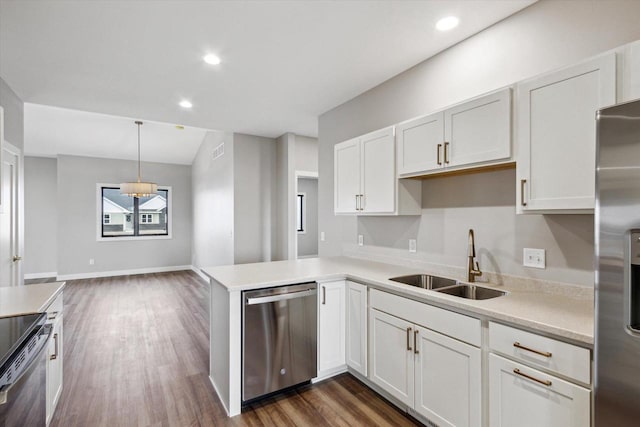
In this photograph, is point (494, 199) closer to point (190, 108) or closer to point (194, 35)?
point (194, 35)

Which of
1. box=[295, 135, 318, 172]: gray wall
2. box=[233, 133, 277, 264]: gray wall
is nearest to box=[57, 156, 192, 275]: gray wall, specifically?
box=[233, 133, 277, 264]: gray wall

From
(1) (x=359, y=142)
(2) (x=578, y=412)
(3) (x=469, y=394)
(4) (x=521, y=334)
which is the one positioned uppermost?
(1) (x=359, y=142)

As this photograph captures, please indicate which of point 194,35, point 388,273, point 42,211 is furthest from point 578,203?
point 42,211

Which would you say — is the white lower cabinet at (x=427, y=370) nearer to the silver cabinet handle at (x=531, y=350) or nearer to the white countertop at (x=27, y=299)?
the silver cabinet handle at (x=531, y=350)

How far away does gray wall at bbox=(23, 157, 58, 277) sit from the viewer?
7.05m

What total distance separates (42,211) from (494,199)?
894cm

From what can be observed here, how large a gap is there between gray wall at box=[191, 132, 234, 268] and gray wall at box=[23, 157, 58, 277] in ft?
9.86

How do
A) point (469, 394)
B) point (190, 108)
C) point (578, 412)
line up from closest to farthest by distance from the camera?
point (578, 412) → point (469, 394) → point (190, 108)

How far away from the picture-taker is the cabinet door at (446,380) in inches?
66.7

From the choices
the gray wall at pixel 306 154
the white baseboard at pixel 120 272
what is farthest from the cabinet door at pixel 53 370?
the white baseboard at pixel 120 272

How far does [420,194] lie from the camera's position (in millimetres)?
2725

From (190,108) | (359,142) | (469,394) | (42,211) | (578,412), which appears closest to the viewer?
(578,412)

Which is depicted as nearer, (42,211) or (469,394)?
(469,394)

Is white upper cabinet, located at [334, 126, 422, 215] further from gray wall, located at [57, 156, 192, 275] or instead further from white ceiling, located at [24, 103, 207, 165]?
gray wall, located at [57, 156, 192, 275]
